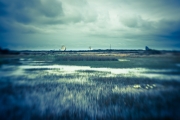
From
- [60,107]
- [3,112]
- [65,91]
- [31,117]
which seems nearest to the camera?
[31,117]

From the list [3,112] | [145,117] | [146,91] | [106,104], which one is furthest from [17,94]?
[146,91]

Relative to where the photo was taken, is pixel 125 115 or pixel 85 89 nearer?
pixel 125 115

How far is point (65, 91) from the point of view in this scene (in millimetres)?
11461

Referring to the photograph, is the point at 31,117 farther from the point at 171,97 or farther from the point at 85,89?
the point at 171,97

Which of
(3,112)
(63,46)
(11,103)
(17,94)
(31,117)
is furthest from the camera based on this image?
(63,46)

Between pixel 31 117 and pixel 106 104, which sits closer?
pixel 31 117

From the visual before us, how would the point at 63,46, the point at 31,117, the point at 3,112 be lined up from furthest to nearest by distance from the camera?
the point at 63,46
the point at 3,112
the point at 31,117

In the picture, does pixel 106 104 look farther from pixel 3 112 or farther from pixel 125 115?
pixel 3 112

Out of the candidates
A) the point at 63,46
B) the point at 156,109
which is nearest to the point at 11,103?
the point at 156,109

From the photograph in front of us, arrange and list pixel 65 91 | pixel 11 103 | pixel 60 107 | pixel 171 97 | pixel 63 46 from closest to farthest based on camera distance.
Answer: pixel 60 107 < pixel 11 103 < pixel 171 97 < pixel 65 91 < pixel 63 46

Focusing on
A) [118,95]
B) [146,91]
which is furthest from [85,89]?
[146,91]

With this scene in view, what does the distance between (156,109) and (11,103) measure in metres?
8.58

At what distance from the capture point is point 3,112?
747 centimetres

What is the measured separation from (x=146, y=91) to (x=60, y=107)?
6858 millimetres
